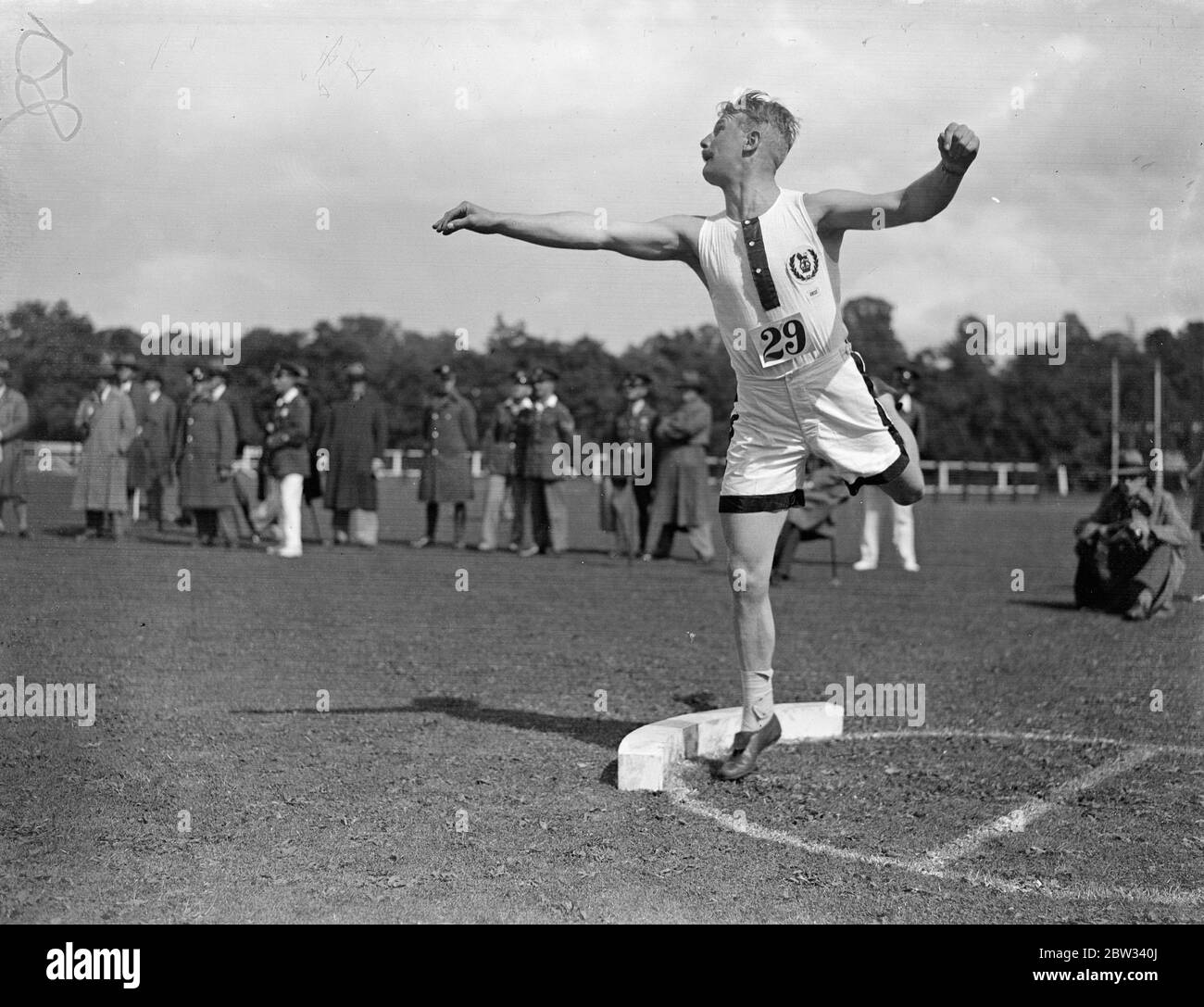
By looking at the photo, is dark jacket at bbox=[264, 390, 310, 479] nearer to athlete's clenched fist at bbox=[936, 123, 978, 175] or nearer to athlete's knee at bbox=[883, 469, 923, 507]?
athlete's knee at bbox=[883, 469, 923, 507]

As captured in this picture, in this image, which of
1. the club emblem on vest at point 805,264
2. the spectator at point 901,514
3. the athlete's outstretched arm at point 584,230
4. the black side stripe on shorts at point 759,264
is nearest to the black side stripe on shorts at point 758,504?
the black side stripe on shorts at point 759,264

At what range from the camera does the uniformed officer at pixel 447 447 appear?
19.2m

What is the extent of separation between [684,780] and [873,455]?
1.54 meters

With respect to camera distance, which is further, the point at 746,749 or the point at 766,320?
the point at 746,749

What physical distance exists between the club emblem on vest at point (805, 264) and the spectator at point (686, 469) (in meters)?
12.3

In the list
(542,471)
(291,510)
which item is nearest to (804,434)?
(291,510)

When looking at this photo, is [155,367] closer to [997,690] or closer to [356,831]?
[997,690]

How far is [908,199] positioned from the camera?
503 cm

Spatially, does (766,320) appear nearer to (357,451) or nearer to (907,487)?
(907,487)

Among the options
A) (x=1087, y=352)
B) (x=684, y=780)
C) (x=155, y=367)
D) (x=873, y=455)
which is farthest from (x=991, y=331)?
(x=1087, y=352)

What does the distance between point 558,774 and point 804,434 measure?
172 centimetres

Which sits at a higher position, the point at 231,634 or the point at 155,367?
the point at 155,367
